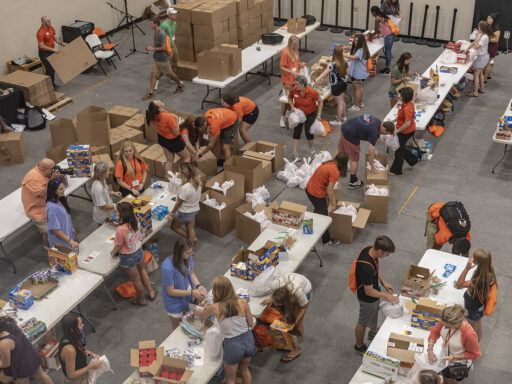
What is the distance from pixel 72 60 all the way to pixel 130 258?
23.5ft

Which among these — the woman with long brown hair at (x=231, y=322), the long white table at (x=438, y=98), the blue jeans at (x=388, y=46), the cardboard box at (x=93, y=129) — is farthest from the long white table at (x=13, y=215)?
the blue jeans at (x=388, y=46)

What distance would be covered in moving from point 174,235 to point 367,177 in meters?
2.78

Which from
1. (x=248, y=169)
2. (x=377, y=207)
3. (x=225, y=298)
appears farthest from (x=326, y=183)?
(x=225, y=298)

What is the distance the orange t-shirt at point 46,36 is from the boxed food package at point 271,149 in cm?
511

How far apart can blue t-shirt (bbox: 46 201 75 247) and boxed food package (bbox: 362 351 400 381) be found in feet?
11.8

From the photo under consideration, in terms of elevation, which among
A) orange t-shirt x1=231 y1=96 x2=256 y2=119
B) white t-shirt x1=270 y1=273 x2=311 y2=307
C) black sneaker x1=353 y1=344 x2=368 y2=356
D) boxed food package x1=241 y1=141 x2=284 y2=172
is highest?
orange t-shirt x1=231 y1=96 x2=256 y2=119

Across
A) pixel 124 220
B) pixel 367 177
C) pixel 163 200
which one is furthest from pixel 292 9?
pixel 124 220

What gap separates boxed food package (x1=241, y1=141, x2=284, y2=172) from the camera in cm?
972

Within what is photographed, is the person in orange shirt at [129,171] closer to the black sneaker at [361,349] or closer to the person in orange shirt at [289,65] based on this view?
the black sneaker at [361,349]

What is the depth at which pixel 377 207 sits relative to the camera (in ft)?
28.1

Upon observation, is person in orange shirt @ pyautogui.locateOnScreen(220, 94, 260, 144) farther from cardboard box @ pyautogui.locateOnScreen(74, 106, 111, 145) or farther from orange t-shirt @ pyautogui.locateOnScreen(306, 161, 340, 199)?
orange t-shirt @ pyautogui.locateOnScreen(306, 161, 340, 199)

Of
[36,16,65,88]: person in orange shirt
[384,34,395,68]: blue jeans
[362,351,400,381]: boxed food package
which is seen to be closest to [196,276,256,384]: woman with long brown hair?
[362,351,400,381]: boxed food package

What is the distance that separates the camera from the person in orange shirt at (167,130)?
28.7 ft

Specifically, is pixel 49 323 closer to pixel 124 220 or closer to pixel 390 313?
pixel 124 220
